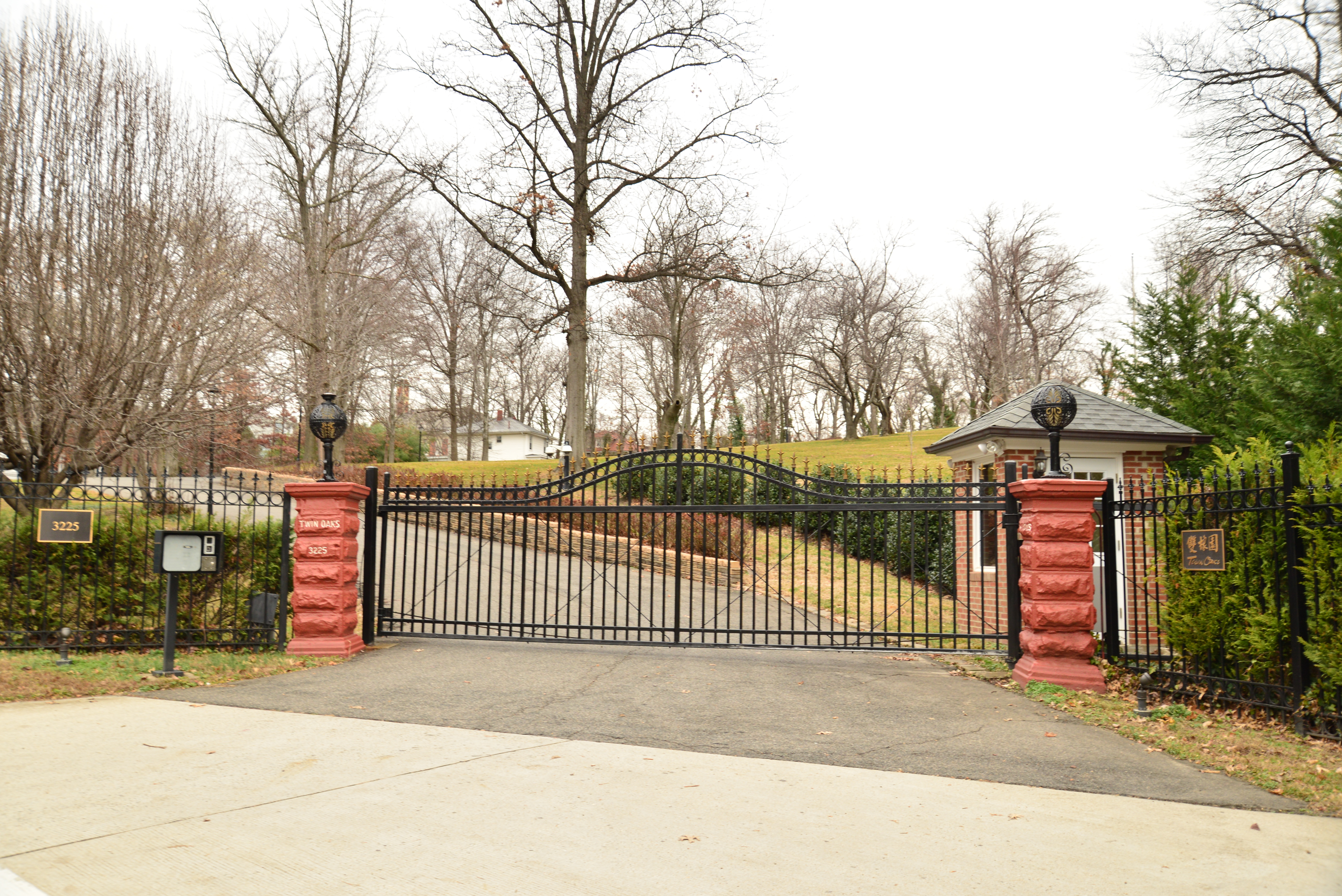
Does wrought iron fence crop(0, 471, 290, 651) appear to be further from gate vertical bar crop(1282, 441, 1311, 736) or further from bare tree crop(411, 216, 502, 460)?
bare tree crop(411, 216, 502, 460)

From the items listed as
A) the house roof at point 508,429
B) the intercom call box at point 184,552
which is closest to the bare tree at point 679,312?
the intercom call box at point 184,552

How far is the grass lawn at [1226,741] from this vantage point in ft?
14.9

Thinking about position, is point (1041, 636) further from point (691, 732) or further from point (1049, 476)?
point (691, 732)

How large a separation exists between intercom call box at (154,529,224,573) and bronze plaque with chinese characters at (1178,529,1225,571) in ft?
27.2

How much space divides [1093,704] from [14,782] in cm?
720

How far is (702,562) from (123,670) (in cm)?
830

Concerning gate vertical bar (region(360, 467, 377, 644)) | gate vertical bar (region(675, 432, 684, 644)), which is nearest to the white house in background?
gate vertical bar (region(360, 467, 377, 644))

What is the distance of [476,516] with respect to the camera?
18.7 meters

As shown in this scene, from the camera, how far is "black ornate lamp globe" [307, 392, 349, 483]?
27.5 feet

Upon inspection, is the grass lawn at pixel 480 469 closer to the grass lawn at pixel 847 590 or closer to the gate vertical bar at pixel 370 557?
the grass lawn at pixel 847 590

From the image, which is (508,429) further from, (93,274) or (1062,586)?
(1062,586)

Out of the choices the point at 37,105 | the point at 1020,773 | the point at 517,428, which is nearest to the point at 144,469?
the point at 37,105

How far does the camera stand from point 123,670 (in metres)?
7.31

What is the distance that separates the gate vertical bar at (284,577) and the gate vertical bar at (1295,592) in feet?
28.1
